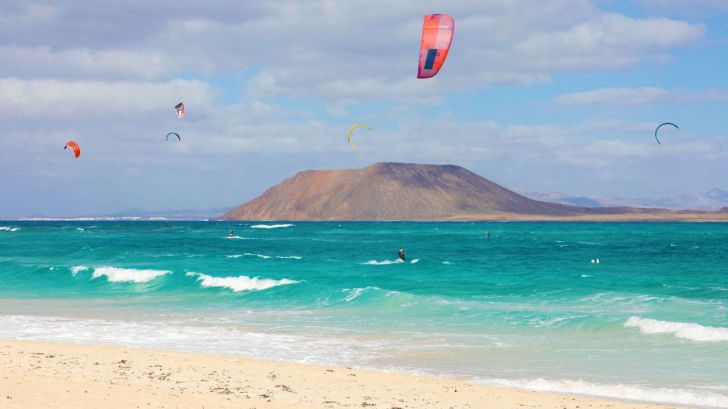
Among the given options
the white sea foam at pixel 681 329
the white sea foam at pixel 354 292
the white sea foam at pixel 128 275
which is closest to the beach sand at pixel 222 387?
the white sea foam at pixel 681 329

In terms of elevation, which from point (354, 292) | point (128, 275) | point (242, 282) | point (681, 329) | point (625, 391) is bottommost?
point (625, 391)

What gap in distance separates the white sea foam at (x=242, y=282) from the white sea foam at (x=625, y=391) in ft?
70.3

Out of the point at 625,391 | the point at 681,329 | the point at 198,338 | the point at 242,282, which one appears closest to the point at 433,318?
the point at 681,329

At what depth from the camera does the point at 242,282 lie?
3800 cm

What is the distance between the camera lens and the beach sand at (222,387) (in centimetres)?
1359

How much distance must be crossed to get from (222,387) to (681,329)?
13.4 meters

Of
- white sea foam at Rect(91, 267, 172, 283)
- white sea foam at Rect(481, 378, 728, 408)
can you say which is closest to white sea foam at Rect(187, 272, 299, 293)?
white sea foam at Rect(91, 267, 172, 283)

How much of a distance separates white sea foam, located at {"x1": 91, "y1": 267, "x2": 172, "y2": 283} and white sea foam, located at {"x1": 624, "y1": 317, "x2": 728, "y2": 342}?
1006 inches

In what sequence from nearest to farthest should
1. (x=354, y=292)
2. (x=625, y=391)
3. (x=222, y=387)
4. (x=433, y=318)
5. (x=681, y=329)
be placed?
(x=222, y=387) < (x=625, y=391) < (x=681, y=329) < (x=433, y=318) < (x=354, y=292)

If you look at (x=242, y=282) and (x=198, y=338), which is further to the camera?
(x=242, y=282)

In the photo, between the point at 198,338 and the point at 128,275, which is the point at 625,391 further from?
the point at 128,275

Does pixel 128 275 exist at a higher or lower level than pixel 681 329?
higher

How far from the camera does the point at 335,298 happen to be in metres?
32.1

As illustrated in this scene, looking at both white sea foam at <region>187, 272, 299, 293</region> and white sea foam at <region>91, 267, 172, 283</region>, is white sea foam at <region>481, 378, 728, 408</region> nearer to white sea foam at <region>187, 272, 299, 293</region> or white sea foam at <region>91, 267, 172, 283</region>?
white sea foam at <region>187, 272, 299, 293</region>
